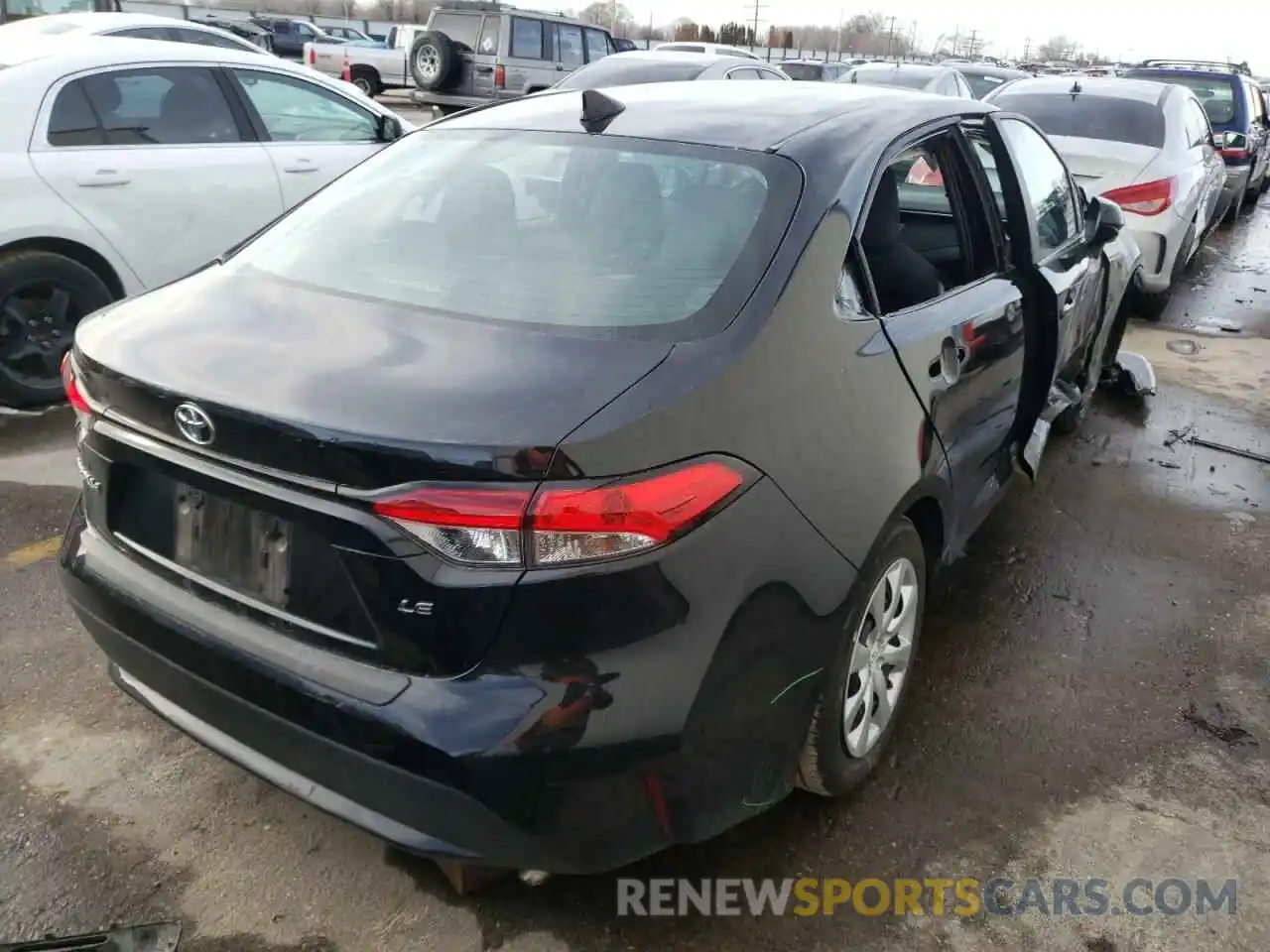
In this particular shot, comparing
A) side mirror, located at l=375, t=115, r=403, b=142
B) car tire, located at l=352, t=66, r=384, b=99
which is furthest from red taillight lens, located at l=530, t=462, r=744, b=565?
car tire, located at l=352, t=66, r=384, b=99

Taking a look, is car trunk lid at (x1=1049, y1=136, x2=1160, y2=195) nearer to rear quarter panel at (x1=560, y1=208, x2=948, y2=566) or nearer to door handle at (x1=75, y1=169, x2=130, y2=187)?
rear quarter panel at (x1=560, y1=208, x2=948, y2=566)

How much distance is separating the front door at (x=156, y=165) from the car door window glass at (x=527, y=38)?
12120mm

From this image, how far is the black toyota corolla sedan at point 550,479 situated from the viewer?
182 centimetres

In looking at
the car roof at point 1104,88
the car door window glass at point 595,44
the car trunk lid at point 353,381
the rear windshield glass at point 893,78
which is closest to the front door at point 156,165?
the car trunk lid at point 353,381

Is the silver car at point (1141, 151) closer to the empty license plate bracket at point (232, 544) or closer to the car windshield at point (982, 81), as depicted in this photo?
the empty license plate bracket at point (232, 544)

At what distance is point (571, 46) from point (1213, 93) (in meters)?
10.00

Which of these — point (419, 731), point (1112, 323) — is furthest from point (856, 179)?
point (1112, 323)

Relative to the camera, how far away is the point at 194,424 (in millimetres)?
1990

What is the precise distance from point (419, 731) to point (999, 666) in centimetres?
224

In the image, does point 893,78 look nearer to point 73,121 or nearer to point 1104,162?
point 1104,162

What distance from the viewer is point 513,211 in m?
2.67

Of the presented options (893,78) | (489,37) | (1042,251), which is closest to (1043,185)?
(1042,251)

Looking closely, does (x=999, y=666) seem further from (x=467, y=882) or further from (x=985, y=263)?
(x=467, y=882)

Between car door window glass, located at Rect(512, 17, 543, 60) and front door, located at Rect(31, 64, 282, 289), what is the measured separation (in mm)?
12120
